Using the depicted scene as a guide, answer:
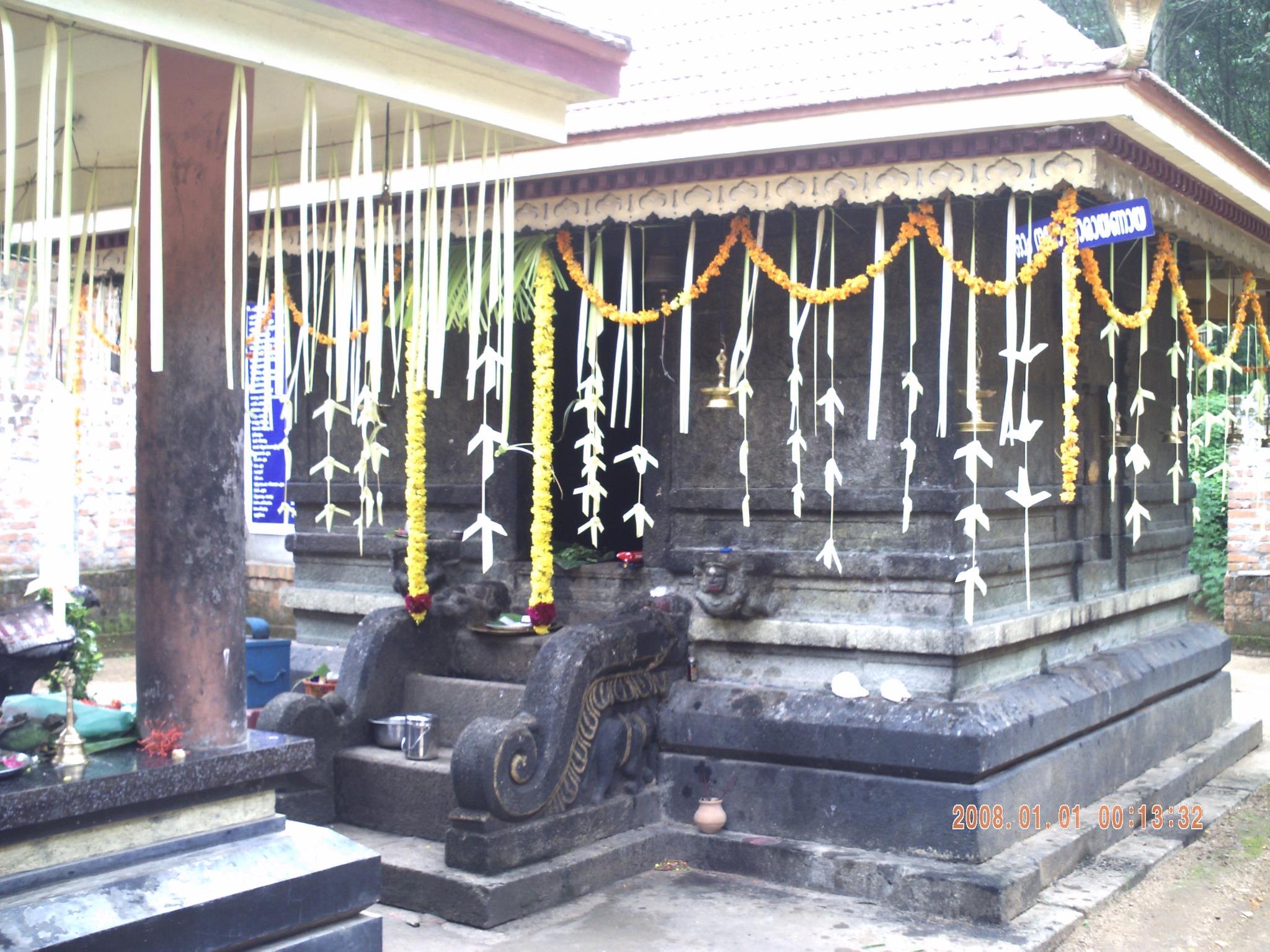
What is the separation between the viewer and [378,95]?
13.3ft

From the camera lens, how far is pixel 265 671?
862 cm

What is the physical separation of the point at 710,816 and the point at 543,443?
6.62 ft

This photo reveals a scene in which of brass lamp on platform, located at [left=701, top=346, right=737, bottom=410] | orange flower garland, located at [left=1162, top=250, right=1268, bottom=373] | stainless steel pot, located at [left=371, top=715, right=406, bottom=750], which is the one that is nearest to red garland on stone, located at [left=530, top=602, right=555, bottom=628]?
stainless steel pot, located at [left=371, top=715, right=406, bottom=750]

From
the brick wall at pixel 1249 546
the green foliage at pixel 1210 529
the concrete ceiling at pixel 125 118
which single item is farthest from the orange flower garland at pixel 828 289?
the green foliage at pixel 1210 529

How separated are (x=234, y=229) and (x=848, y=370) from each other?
3.28 metres

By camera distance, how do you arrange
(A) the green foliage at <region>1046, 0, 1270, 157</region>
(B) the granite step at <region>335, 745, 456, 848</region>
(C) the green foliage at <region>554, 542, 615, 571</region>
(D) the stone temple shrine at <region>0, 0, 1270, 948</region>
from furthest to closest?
(A) the green foliage at <region>1046, 0, 1270, 157</region> < (C) the green foliage at <region>554, 542, 615, 571</region> < (B) the granite step at <region>335, 745, 456, 848</region> < (D) the stone temple shrine at <region>0, 0, 1270, 948</region>

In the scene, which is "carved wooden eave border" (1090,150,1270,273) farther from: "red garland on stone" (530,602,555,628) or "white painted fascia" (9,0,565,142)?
"red garland on stone" (530,602,555,628)

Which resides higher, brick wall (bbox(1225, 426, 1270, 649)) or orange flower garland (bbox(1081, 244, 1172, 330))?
orange flower garland (bbox(1081, 244, 1172, 330))

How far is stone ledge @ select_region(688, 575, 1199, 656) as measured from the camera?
5961 mm

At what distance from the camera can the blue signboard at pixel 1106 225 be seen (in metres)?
5.54

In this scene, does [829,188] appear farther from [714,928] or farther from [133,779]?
[133,779]

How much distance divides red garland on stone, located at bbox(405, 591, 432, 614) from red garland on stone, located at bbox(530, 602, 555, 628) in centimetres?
67

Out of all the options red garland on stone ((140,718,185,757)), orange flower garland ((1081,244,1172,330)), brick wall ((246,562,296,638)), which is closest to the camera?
red garland on stone ((140,718,185,757))

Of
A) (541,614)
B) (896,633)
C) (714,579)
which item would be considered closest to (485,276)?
(541,614)
